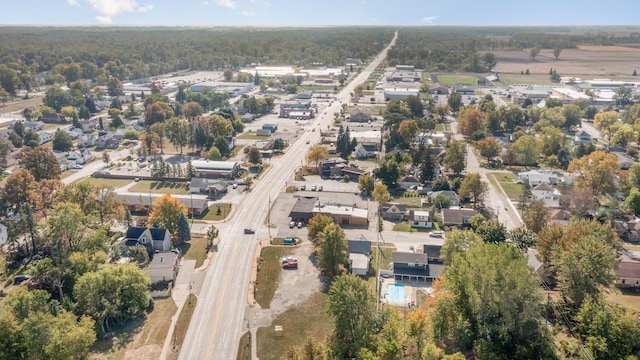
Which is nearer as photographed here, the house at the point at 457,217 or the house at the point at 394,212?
the house at the point at 457,217

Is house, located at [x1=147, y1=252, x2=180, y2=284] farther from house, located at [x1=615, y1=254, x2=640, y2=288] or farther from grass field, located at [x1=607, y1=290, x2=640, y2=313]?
house, located at [x1=615, y1=254, x2=640, y2=288]

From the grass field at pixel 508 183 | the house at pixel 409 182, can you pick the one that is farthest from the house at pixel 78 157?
the grass field at pixel 508 183

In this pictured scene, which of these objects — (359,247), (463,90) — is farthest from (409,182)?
(463,90)

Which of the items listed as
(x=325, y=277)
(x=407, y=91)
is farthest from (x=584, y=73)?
(x=325, y=277)

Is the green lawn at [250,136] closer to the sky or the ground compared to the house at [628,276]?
closer to the sky

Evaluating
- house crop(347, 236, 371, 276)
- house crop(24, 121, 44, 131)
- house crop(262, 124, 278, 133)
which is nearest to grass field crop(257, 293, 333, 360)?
house crop(347, 236, 371, 276)

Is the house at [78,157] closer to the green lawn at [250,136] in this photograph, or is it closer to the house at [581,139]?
the green lawn at [250,136]

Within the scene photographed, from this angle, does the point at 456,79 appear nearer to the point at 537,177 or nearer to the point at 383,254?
the point at 537,177
